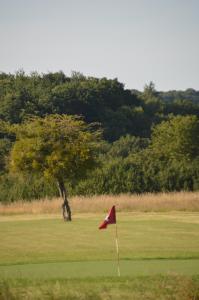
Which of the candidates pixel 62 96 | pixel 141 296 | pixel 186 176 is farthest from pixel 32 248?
pixel 62 96

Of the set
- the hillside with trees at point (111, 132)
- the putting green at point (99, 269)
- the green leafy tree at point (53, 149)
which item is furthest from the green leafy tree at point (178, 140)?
the putting green at point (99, 269)

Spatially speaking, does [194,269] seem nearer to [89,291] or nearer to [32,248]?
[89,291]

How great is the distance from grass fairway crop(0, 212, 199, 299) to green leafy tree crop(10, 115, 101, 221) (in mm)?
5472

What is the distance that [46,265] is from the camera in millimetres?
19922

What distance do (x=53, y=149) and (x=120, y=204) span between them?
9.83 metres

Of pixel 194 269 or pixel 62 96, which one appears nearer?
pixel 194 269

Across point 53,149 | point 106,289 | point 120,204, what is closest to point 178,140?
point 120,204

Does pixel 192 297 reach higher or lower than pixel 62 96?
lower

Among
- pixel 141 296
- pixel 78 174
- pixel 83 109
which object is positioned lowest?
pixel 141 296

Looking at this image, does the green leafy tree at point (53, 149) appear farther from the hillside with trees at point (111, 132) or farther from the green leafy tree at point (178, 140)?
the green leafy tree at point (178, 140)

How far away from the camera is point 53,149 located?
37.6m

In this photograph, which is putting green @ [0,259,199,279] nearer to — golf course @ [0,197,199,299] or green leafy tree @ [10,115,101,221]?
golf course @ [0,197,199,299]

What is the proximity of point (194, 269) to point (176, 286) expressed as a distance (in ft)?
8.53

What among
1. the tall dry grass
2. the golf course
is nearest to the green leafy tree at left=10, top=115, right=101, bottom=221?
the golf course
